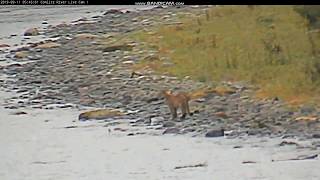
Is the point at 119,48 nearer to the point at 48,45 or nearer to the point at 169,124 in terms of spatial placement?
the point at 48,45

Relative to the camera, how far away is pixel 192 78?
13594mm

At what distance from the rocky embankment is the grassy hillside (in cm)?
40

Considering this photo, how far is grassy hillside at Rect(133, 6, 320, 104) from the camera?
42.2ft

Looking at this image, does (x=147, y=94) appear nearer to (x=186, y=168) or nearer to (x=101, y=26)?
(x=186, y=168)

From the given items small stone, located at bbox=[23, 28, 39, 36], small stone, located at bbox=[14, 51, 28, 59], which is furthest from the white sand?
small stone, located at bbox=[23, 28, 39, 36]

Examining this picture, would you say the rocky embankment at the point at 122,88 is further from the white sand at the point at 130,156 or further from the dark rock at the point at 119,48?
the white sand at the point at 130,156

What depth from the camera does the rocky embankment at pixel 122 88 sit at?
34.9 ft

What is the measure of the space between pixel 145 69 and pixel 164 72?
1.20 feet

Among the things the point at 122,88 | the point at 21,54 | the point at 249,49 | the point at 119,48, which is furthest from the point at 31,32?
the point at 122,88

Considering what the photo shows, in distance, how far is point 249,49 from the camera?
15.2m

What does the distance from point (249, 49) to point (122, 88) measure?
2.72 metres

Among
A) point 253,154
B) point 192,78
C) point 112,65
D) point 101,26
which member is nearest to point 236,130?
point 253,154

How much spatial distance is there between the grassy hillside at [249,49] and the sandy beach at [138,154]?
83.9 inches

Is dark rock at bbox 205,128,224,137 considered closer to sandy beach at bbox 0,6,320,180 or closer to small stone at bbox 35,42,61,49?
sandy beach at bbox 0,6,320,180
